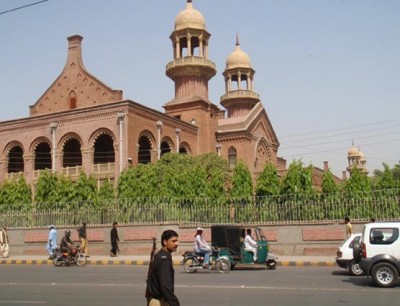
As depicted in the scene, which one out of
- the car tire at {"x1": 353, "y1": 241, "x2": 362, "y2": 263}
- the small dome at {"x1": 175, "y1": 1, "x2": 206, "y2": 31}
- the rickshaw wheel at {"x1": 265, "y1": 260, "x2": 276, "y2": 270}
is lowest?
the rickshaw wheel at {"x1": 265, "y1": 260, "x2": 276, "y2": 270}

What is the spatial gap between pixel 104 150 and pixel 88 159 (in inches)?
138

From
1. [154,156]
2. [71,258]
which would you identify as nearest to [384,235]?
[71,258]

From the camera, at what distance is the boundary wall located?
20188 millimetres

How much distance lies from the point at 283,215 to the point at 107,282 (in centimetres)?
1010

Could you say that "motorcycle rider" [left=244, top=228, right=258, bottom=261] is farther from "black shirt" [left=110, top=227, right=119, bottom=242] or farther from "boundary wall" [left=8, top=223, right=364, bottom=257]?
"black shirt" [left=110, top=227, right=119, bottom=242]

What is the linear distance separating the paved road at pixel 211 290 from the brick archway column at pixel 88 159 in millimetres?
21272

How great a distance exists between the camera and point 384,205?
19.7 meters

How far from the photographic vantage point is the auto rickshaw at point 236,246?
16156 mm

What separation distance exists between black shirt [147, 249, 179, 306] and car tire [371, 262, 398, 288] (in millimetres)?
7821

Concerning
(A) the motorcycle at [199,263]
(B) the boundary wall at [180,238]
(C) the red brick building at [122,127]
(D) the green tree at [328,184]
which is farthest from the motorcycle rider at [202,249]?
(C) the red brick building at [122,127]

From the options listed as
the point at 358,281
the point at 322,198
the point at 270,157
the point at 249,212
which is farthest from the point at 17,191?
the point at 270,157

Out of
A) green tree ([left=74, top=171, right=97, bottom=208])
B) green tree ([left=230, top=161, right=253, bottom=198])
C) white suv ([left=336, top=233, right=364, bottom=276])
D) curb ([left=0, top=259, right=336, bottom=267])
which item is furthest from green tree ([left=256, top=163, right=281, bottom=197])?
white suv ([left=336, top=233, right=364, bottom=276])

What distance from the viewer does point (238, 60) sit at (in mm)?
54031

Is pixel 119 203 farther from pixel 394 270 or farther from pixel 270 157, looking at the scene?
pixel 270 157
